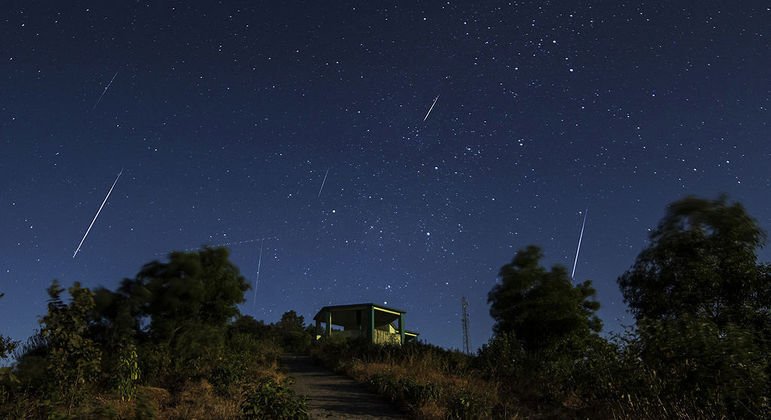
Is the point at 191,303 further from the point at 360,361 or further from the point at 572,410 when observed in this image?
the point at 572,410

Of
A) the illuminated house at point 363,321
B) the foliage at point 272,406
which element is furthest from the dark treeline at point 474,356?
the illuminated house at point 363,321

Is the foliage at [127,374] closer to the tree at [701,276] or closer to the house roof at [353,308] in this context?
the tree at [701,276]

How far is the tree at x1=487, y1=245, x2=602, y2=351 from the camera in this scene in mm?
27359

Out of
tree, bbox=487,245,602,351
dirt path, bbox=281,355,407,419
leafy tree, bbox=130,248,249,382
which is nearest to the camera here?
dirt path, bbox=281,355,407,419

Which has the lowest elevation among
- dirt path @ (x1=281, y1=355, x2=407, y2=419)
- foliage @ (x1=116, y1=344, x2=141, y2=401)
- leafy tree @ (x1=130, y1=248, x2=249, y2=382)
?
dirt path @ (x1=281, y1=355, x2=407, y2=419)

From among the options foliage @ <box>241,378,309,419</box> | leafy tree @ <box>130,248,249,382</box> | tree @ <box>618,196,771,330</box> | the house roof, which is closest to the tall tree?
leafy tree @ <box>130,248,249,382</box>

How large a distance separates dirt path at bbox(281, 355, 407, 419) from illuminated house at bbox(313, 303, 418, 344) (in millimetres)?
16313

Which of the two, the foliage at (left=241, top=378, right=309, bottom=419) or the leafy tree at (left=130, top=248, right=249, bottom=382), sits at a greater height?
the leafy tree at (left=130, top=248, right=249, bottom=382)

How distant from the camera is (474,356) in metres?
17.7

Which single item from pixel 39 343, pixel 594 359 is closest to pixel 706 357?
pixel 594 359

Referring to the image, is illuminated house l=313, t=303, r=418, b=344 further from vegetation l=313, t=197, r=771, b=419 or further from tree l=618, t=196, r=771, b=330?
tree l=618, t=196, r=771, b=330

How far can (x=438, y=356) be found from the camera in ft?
55.3

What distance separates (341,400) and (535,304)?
63.7 ft

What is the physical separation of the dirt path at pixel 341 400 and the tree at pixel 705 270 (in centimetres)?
1324
